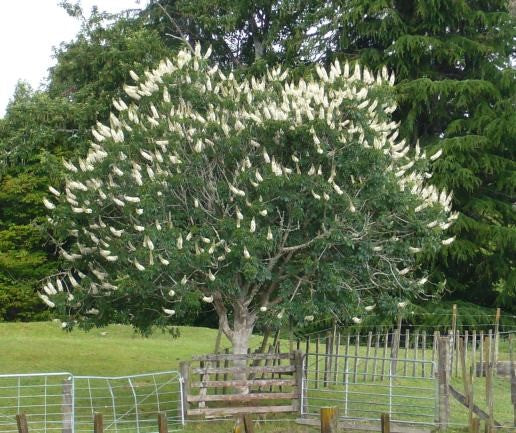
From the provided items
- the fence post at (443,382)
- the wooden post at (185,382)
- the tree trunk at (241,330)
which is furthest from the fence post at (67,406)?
the fence post at (443,382)

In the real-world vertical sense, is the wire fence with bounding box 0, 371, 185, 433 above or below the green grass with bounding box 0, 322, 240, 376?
below

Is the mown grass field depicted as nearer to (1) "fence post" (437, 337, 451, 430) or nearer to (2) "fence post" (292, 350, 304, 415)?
(2) "fence post" (292, 350, 304, 415)

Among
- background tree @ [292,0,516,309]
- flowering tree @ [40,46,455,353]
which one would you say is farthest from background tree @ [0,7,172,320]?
flowering tree @ [40,46,455,353]

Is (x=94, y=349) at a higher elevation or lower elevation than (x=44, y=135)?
lower

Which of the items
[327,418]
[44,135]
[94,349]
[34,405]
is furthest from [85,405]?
[44,135]

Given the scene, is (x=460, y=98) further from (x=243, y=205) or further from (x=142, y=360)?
(x=243, y=205)

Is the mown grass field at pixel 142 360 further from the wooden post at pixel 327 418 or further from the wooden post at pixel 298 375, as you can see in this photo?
the wooden post at pixel 327 418

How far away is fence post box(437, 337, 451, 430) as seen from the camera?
1394 cm

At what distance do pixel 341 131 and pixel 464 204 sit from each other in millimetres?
14051

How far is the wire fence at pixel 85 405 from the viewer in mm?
13484

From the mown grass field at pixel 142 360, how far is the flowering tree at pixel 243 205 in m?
2.06

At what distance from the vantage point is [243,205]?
15062 mm

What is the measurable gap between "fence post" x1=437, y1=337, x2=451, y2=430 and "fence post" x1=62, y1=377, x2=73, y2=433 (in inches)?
229

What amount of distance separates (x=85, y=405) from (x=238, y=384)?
3.48m
